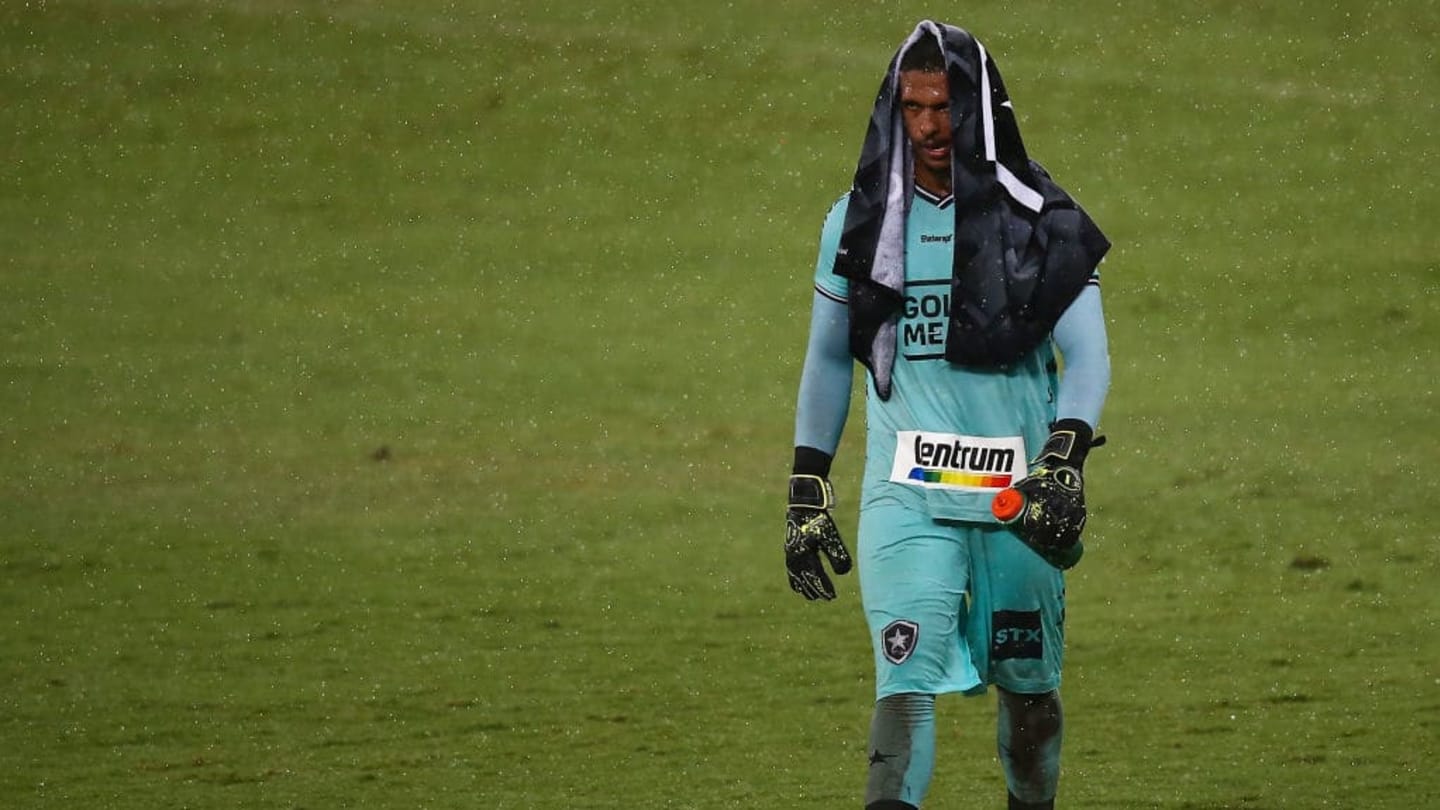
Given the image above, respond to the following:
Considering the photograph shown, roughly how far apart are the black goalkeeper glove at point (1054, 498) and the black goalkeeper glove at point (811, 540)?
45 centimetres

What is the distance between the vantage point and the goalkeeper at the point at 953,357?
243 inches

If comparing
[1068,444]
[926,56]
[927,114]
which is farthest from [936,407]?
[926,56]

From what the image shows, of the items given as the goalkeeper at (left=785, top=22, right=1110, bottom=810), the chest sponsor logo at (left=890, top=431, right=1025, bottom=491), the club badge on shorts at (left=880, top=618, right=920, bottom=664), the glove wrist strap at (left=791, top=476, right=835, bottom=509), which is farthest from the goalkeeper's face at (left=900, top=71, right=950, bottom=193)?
the club badge on shorts at (left=880, top=618, right=920, bottom=664)

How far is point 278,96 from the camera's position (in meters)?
24.3

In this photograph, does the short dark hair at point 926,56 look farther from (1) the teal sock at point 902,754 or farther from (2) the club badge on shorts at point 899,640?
(1) the teal sock at point 902,754

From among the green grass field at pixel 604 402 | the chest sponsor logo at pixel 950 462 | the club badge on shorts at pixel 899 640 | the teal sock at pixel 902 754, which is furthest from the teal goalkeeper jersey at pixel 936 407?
the green grass field at pixel 604 402

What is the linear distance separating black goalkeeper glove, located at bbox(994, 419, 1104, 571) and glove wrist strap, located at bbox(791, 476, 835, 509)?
502 mm

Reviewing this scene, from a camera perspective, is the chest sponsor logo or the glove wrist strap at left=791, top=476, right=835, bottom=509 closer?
the chest sponsor logo

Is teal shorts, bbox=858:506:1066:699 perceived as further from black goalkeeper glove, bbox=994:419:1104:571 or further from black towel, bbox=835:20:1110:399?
black towel, bbox=835:20:1110:399

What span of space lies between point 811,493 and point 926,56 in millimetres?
1090

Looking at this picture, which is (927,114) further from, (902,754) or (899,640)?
(902,754)

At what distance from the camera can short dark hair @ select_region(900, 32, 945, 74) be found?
20.3ft

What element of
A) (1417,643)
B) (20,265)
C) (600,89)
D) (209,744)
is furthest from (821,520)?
(600,89)

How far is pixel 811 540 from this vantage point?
6344 mm
